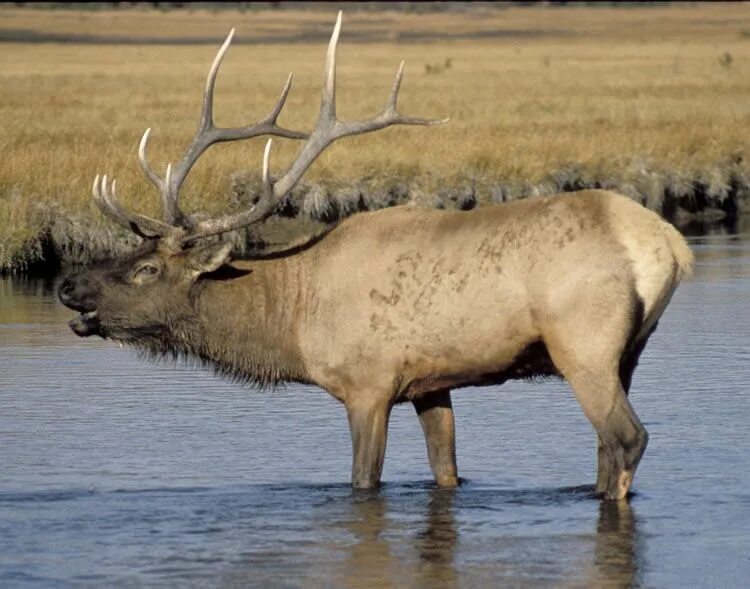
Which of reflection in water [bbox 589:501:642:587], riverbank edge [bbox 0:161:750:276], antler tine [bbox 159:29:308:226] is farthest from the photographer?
riverbank edge [bbox 0:161:750:276]

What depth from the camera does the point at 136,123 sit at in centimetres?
3519

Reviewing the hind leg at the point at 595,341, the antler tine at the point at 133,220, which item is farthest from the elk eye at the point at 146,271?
the hind leg at the point at 595,341

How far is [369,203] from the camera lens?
79.9 ft

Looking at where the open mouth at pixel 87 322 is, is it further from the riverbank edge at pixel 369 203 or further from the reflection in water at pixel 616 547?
the riverbank edge at pixel 369 203

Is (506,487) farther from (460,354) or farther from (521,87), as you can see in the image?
(521,87)

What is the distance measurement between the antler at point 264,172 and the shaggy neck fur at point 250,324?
0.30 meters

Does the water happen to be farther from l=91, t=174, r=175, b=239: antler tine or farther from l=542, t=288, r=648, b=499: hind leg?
l=91, t=174, r=175, b=239: antler tine

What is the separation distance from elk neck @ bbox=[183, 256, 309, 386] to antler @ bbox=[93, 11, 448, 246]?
0.93 ft

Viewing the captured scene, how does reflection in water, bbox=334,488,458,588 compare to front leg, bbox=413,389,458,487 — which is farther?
front leg, bbox=413,389,458,487

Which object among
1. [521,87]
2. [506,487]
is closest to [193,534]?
[506,487]

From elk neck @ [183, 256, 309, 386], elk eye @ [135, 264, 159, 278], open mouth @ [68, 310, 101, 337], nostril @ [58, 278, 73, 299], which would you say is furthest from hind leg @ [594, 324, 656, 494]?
nostril @ [58, 278, 73, 299]

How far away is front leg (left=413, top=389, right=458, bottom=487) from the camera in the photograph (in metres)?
10.2

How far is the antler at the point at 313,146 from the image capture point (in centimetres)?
1022

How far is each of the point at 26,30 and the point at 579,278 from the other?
99.6 meters
